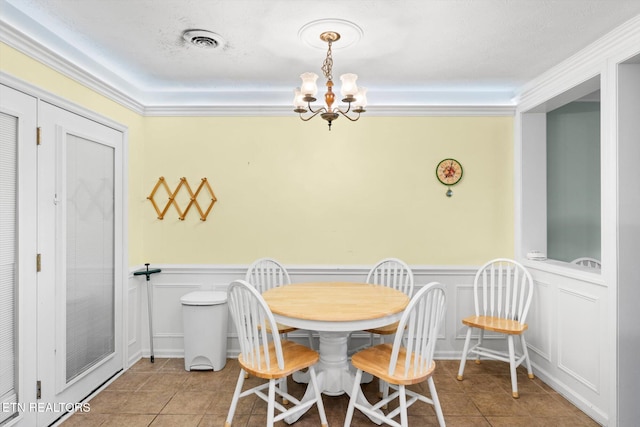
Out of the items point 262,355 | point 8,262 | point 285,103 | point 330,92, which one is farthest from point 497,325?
point 8,262

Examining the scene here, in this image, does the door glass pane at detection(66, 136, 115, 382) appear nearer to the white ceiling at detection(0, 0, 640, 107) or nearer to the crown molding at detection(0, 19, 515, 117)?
the white ceiling at detection(0, 0, 640, 107)

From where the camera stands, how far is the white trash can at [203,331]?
120 inches

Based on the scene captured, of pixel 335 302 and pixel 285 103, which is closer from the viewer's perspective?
pixel 335 302

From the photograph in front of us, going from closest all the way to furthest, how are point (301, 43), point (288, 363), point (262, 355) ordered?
point (288, 363) → point (262, 355) → point (301, 43)

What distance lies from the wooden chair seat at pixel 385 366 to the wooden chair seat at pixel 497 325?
0.89m

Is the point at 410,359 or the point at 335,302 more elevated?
the point at 335,302

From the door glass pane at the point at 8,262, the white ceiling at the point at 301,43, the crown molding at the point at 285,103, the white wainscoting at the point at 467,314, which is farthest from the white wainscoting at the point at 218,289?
the white ceiling at the point at 301,43

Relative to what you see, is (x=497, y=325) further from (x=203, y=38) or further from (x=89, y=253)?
(x=89, y=253)

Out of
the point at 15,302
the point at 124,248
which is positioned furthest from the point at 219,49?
the point at 15,302

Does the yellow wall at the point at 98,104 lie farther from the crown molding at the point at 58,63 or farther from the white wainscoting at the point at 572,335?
the white wainscoting at the point at 572,335

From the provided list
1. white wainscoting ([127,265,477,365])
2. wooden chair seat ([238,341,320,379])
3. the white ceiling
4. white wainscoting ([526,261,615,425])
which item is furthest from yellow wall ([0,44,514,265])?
wooden chair seat ([238,341,320,379])

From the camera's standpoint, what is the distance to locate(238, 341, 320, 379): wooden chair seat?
2007 millimetres

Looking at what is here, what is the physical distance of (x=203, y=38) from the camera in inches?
95.3

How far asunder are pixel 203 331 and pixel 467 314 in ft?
7.92
